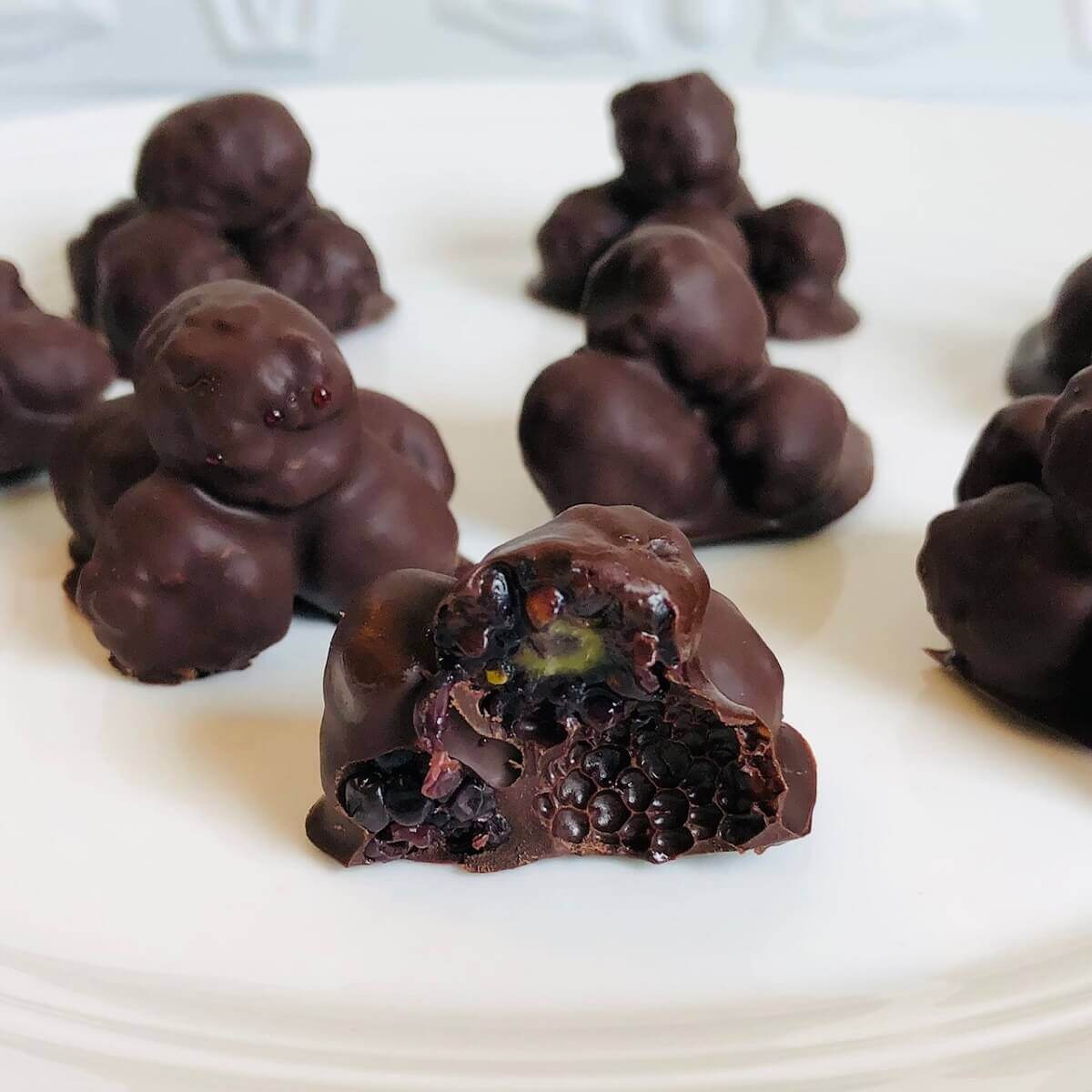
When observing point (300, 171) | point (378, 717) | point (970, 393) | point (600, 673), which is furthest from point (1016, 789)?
point (300, 171)

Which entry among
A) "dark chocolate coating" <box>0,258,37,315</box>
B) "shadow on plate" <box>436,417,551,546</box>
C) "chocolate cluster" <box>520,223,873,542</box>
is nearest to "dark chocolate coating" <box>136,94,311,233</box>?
"dark chocolate coating" <box>0,258,37,315</box>

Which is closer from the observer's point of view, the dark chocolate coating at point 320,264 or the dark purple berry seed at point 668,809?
the dark purple berry seed at point 668,809

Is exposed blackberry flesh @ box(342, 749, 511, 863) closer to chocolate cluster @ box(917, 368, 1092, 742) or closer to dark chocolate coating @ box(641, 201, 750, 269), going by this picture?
chocolate cluster @ box(917, 368, 1092, 742)

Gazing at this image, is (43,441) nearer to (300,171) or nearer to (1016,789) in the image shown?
(300,171)

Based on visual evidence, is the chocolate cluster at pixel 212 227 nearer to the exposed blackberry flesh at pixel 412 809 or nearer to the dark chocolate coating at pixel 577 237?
the dark chocolate coating at pixel 577 237

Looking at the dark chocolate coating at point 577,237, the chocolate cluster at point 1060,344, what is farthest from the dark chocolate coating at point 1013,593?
the dark chocolate coating at point 577,237

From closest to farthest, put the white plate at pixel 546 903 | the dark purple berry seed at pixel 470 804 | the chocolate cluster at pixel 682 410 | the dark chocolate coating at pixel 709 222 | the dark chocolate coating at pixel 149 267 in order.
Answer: the white plate at pixel 546 903, the dark purple berry seed at pixel 470 804, the chocolate cluster at pixel 682 410, the dark chocolate coating at pixel 149 267, the dark chocolate coating at pixel 709 222
